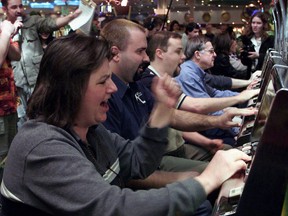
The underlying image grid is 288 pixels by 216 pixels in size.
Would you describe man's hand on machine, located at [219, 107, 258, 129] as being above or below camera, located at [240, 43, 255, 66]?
above

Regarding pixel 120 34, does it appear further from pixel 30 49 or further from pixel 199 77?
pixel 30 49

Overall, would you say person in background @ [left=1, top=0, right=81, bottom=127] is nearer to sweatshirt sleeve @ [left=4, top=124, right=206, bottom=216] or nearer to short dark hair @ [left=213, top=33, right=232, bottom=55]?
short dark hair @ [left=213, top=33, right=232, bottom=55]

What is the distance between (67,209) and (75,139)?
274 mm

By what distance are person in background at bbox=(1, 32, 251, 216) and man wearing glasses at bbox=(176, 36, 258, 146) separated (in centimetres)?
192

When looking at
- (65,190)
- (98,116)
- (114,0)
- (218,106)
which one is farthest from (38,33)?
(65,190)

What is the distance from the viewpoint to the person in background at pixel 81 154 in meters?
1.24

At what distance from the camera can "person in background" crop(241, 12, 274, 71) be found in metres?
5.67

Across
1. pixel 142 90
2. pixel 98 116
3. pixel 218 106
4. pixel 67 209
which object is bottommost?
pixel 218 106

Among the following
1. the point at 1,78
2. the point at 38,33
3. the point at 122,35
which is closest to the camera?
the point at 122,35

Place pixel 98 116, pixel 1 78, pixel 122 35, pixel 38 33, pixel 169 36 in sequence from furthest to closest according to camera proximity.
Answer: pixel 38 33
pixel 169 36
pixel 1 78
pixel 122 35
pixel 98 116

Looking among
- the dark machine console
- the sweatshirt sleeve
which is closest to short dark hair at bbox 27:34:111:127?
the sweatshirt sleeve

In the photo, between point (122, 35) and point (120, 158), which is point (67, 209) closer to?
point (120, 158)

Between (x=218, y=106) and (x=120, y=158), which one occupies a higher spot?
(x=120, y=158)

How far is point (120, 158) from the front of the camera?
70.7 inches
